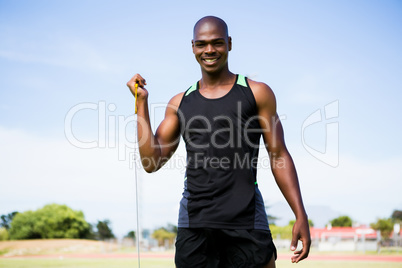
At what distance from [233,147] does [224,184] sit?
189 mm

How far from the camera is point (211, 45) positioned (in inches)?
92.8

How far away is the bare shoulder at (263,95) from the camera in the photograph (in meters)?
2.31

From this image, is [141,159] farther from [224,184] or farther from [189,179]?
[224,184]

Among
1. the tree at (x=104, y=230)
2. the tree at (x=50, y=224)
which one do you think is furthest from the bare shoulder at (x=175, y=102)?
the tree at (x=50, y=224)

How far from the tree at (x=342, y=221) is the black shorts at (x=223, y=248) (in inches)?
3184

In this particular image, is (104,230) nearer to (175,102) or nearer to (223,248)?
(175,102)

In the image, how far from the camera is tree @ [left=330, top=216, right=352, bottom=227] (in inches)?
3068

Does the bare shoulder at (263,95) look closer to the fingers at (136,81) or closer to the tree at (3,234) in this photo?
the fingers at (136,81)

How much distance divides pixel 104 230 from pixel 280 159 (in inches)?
1827

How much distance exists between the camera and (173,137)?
247 centimetres

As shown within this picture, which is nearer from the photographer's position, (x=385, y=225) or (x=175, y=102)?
(x=175, y=102)

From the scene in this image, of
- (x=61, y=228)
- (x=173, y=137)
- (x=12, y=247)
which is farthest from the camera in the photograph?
(x=61, y=228)

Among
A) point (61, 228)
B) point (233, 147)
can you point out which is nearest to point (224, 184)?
point (233, 147)

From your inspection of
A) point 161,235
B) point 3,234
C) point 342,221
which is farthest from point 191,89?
point 342,221
